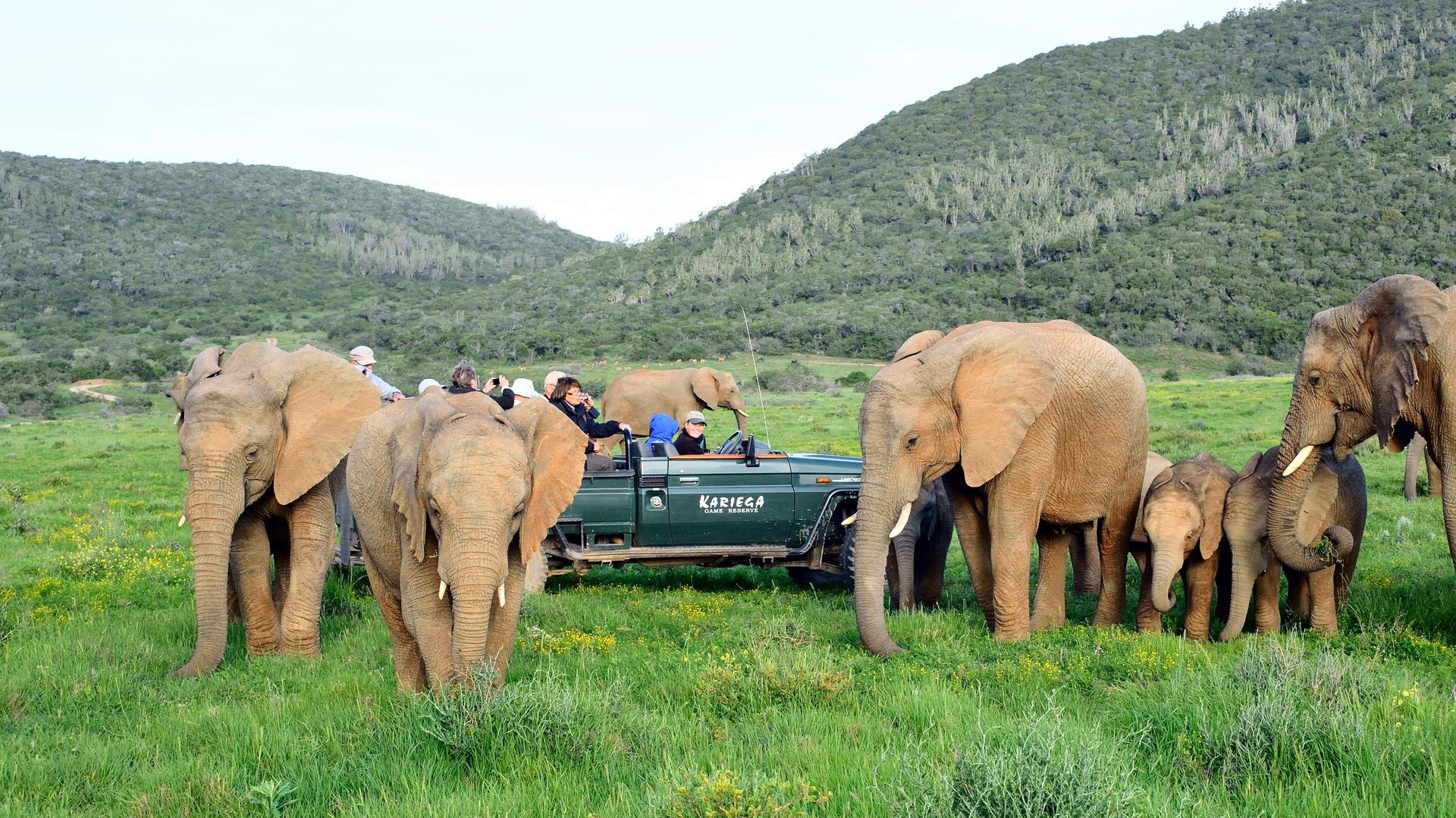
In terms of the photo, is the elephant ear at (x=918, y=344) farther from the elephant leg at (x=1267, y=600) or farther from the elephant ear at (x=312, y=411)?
the elephant ear at (x=312, y=411)

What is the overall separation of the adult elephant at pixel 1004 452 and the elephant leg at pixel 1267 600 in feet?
3.58

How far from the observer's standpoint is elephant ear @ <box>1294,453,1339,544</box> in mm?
8320

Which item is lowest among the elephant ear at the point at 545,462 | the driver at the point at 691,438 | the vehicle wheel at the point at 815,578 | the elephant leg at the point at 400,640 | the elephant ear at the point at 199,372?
the vehicle wheel at the point at 815,578

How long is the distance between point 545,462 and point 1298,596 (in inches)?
246

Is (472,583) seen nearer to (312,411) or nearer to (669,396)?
(312,411)

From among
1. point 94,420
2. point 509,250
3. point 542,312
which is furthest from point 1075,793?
point 509,250

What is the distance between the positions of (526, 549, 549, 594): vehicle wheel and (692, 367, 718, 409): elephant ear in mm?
11955

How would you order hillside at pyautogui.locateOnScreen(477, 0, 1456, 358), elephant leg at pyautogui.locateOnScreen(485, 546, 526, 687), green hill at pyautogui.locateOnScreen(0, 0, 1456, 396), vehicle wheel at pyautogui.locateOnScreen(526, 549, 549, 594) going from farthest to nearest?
green hill at pyautogui.locateOnScreen(0, 0, 1456, 396) < hillside at pyautogui.locateOnScreen(477, 0, 1456, 358) < vehicle wheel at pyautogui.locateOnScreen(526, 549, 549, 594) < elephant leg at pyautogui.locateOnScreen(485, 546, 526, 687)

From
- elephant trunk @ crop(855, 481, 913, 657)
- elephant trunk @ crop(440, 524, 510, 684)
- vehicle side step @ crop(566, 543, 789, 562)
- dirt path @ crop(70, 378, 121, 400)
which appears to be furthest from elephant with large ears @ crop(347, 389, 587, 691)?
dirt path @ crop(70, 378, 121, 400)

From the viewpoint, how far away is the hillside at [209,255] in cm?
8262

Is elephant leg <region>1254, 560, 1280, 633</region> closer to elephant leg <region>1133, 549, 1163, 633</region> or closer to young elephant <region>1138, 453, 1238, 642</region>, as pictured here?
young elephant <region>1138, 453, 1238, 642</region>

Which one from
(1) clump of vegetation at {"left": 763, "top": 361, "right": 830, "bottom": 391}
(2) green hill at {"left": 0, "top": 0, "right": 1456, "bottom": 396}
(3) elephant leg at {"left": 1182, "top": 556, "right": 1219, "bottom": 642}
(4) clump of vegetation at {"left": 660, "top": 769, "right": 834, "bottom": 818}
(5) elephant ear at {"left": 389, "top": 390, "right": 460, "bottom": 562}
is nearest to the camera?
(4) clump of vegetation at {"left": 660, "top": 769, "right": 834, "bottom": 818}


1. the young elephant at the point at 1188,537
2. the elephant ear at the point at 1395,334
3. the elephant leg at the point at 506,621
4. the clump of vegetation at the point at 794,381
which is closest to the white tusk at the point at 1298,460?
the elephant ear at the point at 1395,334

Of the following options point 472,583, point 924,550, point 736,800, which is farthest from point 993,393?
point 736,800
